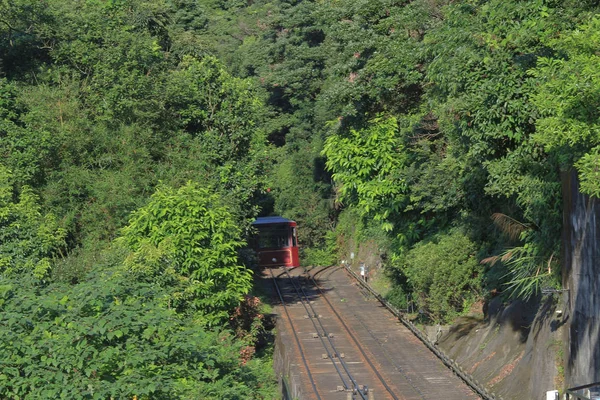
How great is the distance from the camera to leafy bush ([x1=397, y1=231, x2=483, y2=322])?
23.9m

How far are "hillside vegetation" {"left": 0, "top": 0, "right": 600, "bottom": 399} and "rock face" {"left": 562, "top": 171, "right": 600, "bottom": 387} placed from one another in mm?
865

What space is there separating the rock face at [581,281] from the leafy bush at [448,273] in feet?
26.7

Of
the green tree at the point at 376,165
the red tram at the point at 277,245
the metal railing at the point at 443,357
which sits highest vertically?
the green tree at the point at 376,165

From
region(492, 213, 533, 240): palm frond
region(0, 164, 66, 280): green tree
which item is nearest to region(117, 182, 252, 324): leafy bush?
region(0, 164, 66, 280): green tree

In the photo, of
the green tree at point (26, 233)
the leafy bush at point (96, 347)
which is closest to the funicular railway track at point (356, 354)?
the green tree at point (26, 233)

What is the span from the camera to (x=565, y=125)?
462 inches

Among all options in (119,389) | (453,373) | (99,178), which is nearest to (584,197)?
(453,373)

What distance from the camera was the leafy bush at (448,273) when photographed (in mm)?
23891

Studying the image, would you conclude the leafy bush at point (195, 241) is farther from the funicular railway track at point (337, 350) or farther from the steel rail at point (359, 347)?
the steel rail at point (359, 347)

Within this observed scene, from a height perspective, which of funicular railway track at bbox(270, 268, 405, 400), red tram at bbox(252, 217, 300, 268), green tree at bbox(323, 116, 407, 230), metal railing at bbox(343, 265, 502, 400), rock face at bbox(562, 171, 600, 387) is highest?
green tree at bbox(323, 116, 407, 230)

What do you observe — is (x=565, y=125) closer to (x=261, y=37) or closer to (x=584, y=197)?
(x=584, y=197)

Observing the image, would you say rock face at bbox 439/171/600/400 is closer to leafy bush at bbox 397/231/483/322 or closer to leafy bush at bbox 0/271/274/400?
leafy bush at bbox 397/231/483/322

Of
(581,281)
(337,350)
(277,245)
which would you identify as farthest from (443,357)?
(277,245)

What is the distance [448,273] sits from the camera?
78.8ft
